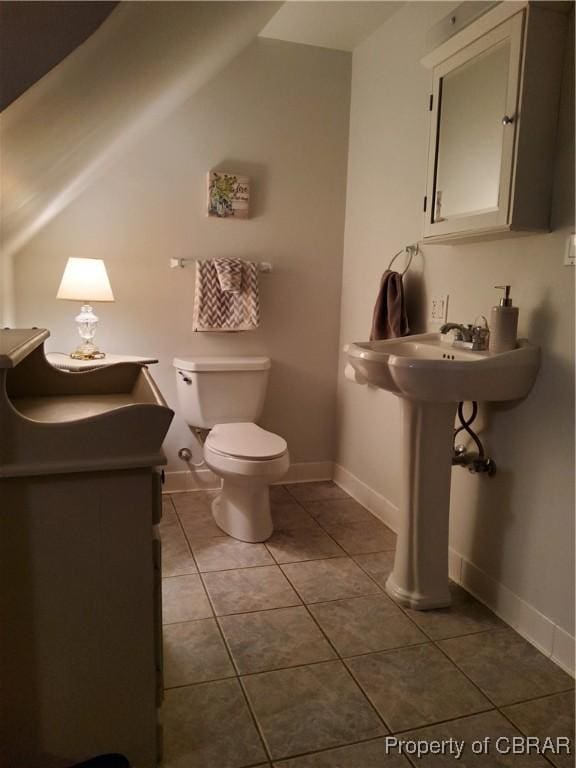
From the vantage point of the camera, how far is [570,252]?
1.64 metres

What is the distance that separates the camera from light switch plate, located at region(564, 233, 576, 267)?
1.62 metres

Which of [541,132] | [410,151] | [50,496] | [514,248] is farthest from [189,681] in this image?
[410,151]

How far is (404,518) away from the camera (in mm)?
1999

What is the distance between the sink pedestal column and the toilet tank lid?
1068 millimetres

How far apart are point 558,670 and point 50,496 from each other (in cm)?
154

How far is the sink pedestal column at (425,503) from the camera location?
6.31 ft

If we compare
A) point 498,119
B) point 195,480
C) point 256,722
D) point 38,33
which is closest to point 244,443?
point 195,480

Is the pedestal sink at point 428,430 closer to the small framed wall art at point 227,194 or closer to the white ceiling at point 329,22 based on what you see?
the small framed wall art at point 227,194

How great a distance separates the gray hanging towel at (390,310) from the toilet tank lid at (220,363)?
631 mm

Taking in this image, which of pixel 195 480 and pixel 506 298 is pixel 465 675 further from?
pixel 195 480

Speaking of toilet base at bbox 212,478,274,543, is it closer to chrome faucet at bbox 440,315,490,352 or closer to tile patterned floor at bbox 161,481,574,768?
tile patterned floor at bbox 161,481,574,768

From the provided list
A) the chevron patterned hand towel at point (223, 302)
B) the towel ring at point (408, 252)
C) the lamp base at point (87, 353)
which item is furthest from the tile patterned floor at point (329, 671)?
the towel ring at point (408, 252)

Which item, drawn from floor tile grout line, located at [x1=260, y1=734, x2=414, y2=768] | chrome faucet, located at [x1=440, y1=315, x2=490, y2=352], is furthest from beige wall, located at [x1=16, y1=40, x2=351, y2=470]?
floor tile grout line, located at [x1=260, y1=734, x2=414, y2=768]

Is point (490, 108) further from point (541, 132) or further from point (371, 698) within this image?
point (371, 698)
